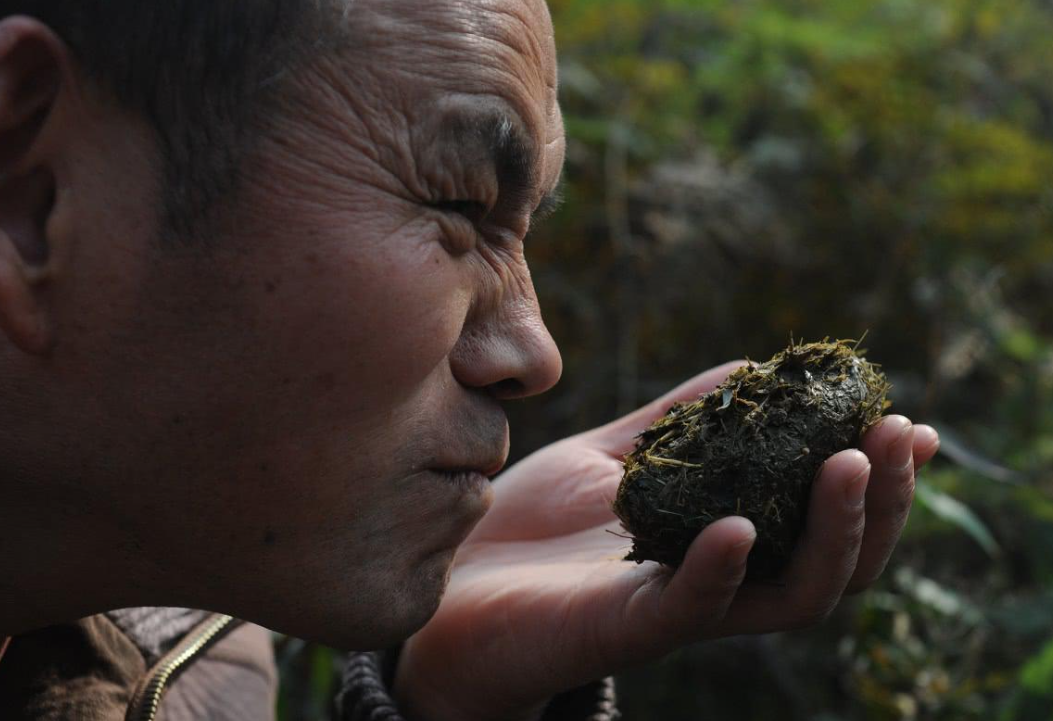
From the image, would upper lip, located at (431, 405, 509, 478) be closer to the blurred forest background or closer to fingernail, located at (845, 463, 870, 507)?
fingernail, located at (845, 463, 870, 507)

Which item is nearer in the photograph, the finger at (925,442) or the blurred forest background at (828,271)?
the finger at (925,442)

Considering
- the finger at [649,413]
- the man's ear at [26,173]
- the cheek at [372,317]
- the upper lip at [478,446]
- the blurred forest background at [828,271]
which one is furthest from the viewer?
the blurred forest background at [828,271]

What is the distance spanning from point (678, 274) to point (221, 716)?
2568 mm

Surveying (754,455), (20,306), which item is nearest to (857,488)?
(754,455)

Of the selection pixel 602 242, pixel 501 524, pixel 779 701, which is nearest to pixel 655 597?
pixel 501 524

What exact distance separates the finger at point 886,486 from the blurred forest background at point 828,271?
1.31 metres

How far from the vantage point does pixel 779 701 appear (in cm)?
391

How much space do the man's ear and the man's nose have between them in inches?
26.1

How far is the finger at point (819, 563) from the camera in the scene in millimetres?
1657

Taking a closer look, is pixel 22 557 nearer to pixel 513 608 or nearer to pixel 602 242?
pixel 513 608

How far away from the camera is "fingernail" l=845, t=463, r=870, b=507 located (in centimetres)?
165

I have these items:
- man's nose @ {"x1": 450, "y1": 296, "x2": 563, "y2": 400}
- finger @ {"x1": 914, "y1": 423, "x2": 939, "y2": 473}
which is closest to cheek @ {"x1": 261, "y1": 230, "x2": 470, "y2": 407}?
man's nose @ {"x1": 450, "y1": 296, "x2": 563, "y2": 400}

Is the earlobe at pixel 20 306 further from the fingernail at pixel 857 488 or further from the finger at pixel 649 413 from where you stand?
the fingernail at pixel 857 488

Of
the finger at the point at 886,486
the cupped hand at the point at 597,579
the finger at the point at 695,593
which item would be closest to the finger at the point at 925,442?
the cupped hand at the point at 597,579
